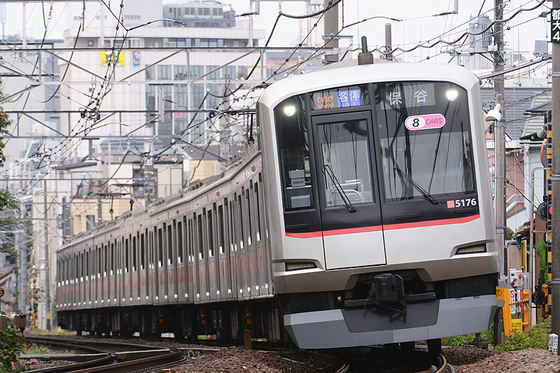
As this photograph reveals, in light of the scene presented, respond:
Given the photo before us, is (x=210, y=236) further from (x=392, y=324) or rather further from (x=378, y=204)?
(x=392, y=324)

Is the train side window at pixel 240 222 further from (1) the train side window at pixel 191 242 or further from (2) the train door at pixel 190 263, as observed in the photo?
(1) the train side window at pixel 191 242

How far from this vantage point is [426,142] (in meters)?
8.37

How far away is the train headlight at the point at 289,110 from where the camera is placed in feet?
28.2

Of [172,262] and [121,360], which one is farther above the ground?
[172,262]

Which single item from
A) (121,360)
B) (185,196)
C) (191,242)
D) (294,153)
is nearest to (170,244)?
(185,196)

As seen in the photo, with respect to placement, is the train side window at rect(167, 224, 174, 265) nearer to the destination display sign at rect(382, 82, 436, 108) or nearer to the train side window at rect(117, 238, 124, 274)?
the train side window at rect(117, 238, 124, 274)

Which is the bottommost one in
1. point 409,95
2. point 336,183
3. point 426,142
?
point 336,183

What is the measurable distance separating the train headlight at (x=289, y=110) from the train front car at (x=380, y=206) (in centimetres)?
Answer: 2

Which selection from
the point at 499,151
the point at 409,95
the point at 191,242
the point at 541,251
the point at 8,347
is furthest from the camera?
the point at 541,251

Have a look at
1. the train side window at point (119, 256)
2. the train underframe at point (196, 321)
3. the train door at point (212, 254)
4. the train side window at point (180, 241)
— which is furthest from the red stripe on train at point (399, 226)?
the train side window at point (119, 256)

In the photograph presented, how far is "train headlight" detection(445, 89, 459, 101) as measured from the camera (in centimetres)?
845

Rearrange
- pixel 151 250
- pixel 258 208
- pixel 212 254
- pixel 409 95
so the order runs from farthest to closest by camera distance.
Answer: pixel 151 250
pixel 212 254
pixel 258 208
pixel 409 95

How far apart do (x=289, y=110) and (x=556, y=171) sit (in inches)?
157

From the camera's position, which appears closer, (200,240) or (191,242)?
(200,240)
